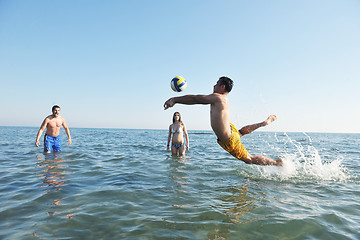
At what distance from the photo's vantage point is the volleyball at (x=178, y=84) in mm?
6703

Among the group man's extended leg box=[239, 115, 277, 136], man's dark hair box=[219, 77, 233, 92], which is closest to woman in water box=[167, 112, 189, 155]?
man's extended leg box=[239, 115, 277, 136]

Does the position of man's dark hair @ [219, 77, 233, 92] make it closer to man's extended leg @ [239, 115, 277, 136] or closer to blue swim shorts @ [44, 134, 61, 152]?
man's extended leg @ [239, 115, 277, 136]

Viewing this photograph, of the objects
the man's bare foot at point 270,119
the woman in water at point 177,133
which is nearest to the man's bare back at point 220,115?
the man's bare foot at point 270,119

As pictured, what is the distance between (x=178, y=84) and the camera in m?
6.70

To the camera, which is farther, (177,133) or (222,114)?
(177,133)

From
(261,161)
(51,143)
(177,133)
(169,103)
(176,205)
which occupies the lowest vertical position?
(176,205)

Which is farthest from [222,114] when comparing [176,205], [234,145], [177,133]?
[177,133]

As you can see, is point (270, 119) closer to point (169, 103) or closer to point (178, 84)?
point (178, 84)

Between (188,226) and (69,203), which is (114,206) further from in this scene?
(188,226)

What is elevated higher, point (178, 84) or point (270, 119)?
point (178, 84)

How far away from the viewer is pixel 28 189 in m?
5.10

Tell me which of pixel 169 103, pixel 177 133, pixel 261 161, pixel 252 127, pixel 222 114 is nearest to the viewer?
pixel 169 103

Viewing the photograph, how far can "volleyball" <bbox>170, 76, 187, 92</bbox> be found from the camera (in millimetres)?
6703

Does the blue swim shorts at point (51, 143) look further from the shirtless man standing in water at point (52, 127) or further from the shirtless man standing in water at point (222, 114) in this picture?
the shirtless man standing in water at point (222, 114)
